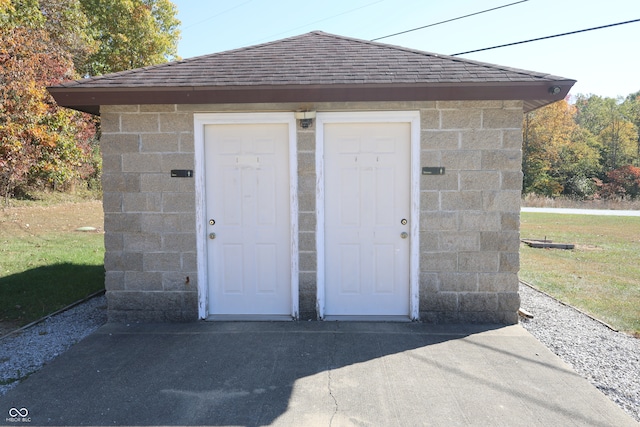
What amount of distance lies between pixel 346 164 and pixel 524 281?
4.58 m

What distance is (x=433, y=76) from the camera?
534 centimetres

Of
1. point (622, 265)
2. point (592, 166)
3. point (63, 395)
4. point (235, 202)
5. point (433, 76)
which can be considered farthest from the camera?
point (592, 166)

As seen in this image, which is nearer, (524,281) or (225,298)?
(225,298)

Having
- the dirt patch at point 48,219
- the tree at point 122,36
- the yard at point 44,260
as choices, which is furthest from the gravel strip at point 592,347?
the tree at point 122,36

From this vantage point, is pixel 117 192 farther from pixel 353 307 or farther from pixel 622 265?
pixel 622 265

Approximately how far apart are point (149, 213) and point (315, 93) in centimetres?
245

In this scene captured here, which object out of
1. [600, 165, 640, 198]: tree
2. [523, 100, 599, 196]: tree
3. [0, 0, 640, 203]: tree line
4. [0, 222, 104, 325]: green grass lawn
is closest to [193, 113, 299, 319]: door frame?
[0, 222, 104, 325]: green grass lawn

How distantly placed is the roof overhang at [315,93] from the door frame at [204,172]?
257 mm

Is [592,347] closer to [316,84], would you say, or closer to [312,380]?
[312,380]

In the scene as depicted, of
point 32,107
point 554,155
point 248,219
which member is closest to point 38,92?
point 32,107

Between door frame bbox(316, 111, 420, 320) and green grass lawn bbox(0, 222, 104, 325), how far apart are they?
4.01 m

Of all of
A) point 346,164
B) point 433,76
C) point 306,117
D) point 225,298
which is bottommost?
point 225,298

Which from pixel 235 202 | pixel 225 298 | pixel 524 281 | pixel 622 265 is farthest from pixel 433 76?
pixel 622 265

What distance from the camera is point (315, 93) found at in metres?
5.27
